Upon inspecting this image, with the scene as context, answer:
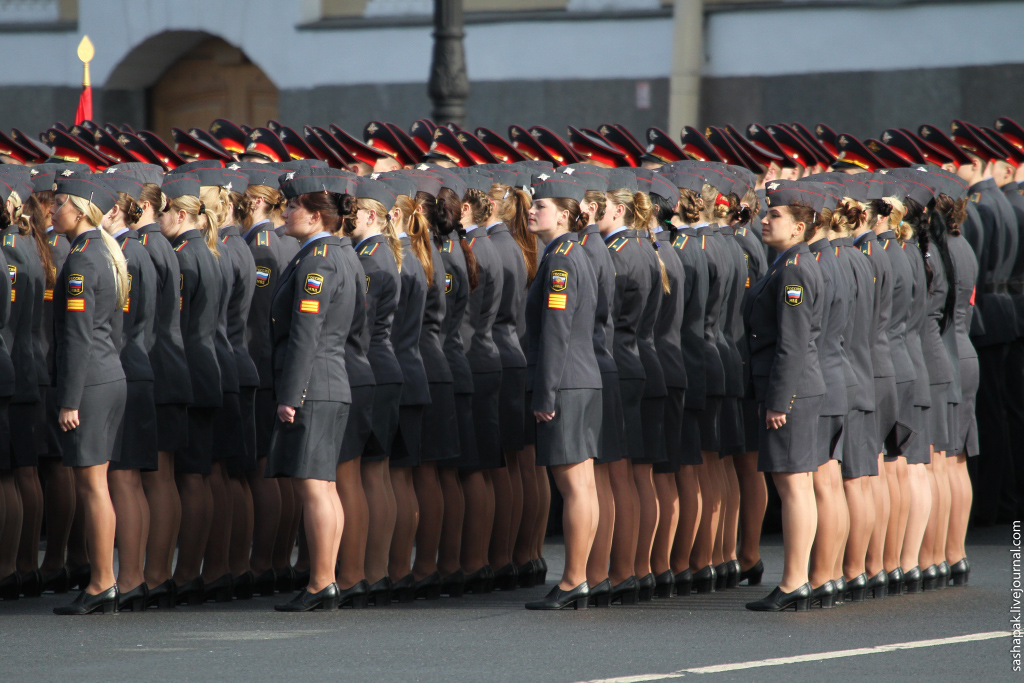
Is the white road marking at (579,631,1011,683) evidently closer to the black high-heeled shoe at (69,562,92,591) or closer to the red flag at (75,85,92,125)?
the black high-heeled shoe at (69,562,92,591)

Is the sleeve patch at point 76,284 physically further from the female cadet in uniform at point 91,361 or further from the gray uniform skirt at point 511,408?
the gray uniform skirt at point 511,408

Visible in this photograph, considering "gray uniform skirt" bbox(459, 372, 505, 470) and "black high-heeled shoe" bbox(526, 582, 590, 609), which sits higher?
"gray uniform skirt" bbox(459, 372, 505, 470)

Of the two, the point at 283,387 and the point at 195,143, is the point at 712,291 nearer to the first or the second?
the point at 283,387

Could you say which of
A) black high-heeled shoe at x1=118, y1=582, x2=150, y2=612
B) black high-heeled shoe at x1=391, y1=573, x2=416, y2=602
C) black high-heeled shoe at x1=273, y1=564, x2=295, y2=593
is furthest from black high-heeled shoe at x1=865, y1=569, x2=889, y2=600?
black high-heeled shoe at x1=118, y1=582, x2=150, y2=612

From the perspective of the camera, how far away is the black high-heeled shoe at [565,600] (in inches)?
313

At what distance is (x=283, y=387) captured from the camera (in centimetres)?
775

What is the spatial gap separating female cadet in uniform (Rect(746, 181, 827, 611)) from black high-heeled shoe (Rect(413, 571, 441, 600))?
1.50 m

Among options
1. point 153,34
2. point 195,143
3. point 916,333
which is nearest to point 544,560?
point 916,333

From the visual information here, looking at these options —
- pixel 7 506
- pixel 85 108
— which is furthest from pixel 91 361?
pixel 85 108

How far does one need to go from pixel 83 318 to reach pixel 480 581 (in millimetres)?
2381

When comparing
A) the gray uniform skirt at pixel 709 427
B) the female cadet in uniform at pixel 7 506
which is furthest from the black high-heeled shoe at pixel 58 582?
the gray uniform skirt at pixel 709 427

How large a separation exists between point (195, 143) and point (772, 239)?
181 inches

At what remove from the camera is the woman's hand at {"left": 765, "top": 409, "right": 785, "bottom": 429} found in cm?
781

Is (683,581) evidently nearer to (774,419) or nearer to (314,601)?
(774,419)
